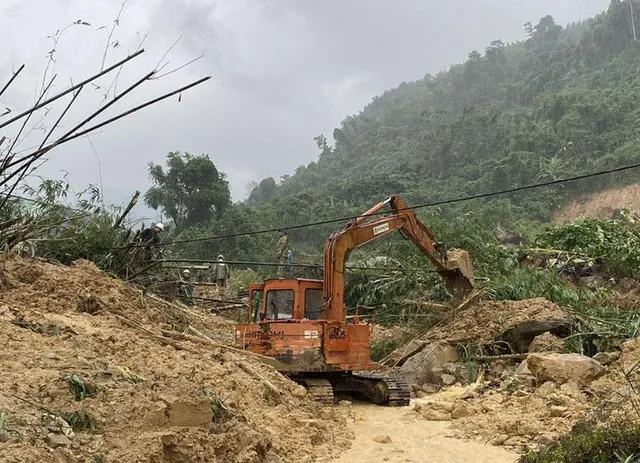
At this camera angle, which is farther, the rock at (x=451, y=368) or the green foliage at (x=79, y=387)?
the rock at (x=451, y=368)

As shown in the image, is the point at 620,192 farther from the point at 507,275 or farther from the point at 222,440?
the point at 222,440

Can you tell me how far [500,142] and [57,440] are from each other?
5488 cm

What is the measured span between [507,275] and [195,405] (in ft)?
42.4

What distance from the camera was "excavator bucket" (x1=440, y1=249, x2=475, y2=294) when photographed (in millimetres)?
13172

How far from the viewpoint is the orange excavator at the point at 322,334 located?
30.8 feet

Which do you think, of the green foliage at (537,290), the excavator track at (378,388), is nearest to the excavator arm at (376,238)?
the excavator track at (378,388)

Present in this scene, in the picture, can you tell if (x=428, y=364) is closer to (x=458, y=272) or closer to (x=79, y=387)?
(x=458, y=272)

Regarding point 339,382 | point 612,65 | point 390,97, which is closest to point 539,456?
point 339,382

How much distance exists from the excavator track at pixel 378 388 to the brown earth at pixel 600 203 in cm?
3651

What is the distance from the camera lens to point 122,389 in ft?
15.6

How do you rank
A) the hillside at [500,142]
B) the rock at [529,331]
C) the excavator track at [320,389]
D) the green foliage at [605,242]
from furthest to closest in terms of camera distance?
the hillside at [500,142]
the green foliage at [605,242]
the rock at [529,331]
the excavator track at [320,389]

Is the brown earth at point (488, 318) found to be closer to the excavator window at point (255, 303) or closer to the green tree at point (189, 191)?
the excavator window at point (255, 303)

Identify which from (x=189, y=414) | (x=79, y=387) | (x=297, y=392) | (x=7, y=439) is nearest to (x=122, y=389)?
(x=79, y=387)

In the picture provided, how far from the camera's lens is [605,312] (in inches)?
484
